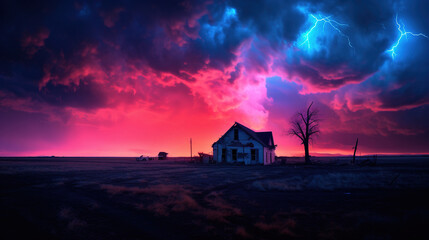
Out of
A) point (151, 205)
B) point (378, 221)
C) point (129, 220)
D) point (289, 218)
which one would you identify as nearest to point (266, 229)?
point (289, 218)

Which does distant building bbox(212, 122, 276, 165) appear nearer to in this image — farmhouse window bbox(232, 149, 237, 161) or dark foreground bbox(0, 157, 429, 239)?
farmhouse window bbox(232, 149, 237, 161)

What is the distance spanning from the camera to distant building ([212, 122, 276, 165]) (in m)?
40.9

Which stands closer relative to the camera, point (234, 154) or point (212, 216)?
point (212, 216)

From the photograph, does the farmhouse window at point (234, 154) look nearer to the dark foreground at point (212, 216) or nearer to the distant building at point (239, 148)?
the distant building at point (239, 148)

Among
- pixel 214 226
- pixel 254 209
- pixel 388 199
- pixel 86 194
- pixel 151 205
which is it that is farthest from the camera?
pixel 86 194

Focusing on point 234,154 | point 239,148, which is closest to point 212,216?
point 239,148

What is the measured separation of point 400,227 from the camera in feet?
19.7

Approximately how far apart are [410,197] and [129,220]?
12.3 metres

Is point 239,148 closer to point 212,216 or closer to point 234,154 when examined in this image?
point 234,154

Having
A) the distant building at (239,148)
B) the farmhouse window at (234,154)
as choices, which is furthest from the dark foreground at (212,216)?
the farmhouse window at (234,154)

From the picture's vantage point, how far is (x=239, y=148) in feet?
136

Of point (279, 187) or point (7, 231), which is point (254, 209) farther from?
point (7, 231)

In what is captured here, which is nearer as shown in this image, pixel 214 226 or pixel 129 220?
pixel 214 226

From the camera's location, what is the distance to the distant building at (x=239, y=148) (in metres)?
40.9
